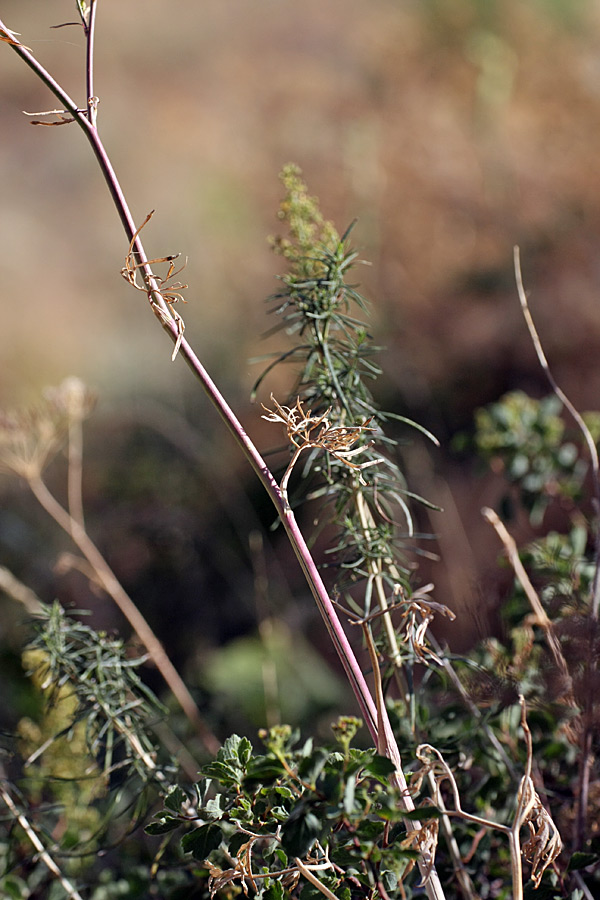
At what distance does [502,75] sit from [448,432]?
47.6 inches

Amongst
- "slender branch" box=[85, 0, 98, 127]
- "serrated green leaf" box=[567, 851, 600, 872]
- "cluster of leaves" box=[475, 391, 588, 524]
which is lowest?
"serrated green leaf" box=[567, 851, 600, 872]

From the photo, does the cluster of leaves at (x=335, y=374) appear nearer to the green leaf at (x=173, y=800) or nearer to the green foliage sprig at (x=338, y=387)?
the green foliage sprig at (x=338, y=387)

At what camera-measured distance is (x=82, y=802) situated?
2.58 ft

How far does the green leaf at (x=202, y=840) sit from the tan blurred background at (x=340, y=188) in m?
0.89

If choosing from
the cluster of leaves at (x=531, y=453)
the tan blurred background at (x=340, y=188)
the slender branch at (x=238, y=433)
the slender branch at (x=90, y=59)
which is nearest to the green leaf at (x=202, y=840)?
the slender branch at (x=238, y=433)

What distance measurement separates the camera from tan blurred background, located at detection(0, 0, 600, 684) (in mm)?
2020

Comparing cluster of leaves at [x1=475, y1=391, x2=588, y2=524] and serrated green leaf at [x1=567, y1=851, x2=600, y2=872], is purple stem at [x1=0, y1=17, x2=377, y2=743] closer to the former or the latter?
serrated green leaf at [x1=567, y1=851, x2=600, y2=872]

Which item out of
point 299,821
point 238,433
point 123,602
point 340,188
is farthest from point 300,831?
point 340,188

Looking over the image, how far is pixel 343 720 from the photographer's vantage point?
19.6 inches

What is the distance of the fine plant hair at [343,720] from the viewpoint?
405 mm

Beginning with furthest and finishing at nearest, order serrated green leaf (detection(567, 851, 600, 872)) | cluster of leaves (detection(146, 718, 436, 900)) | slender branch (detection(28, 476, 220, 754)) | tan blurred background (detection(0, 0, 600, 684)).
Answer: tan blurred background (detection(0, 0, 600, 684)) < slender branch (detection(28, 476, 220, 754)) < serrated green leaf (detection(567, 851, 600, 872)) < cluster of leaves (detection(146, 718, 436, 900))

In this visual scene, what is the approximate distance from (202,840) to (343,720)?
12cm

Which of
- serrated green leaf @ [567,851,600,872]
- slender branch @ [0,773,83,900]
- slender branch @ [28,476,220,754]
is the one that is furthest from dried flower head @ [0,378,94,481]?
serrated green leaf @ [567,851,600,872]

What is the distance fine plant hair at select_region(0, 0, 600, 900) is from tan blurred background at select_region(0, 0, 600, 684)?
666 mm
